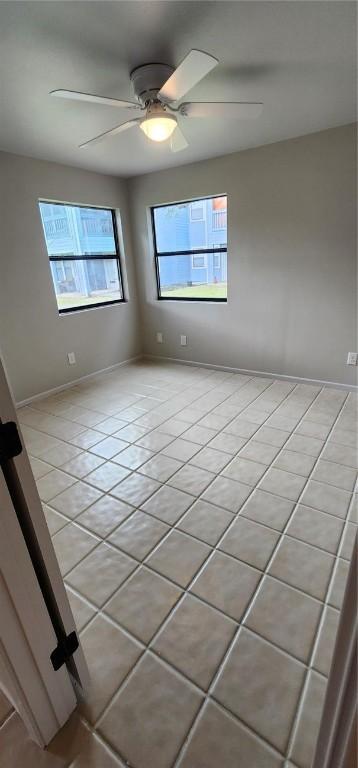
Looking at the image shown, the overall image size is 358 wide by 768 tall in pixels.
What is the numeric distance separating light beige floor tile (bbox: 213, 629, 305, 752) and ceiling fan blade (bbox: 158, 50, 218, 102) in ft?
7.37

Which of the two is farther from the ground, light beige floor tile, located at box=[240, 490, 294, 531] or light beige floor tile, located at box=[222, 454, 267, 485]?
light beige floor tile, located at box=[222, 454, 267, 485]

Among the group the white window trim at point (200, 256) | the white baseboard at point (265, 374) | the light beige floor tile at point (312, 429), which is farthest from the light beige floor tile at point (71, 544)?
the white window trim at point (200, 256)

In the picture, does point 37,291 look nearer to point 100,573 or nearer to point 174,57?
point 174,57

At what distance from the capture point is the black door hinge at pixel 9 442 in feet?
2.39

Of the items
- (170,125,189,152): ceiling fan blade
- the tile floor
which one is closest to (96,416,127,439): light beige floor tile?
the tile floor

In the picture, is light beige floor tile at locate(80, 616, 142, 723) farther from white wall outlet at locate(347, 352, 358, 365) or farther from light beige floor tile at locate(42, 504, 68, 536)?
white wall outlet at locate(347, 352, 358, 365)

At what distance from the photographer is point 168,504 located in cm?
A: 193

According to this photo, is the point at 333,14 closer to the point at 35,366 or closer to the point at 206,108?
the point at 206,108

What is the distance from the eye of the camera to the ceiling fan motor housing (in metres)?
1.70

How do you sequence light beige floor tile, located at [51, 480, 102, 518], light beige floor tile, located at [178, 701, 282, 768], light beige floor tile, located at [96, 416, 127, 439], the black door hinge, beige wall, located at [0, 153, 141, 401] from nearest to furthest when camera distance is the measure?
the black door hinge < light beige floor tile, located at [178, 701, 282, 768] < light beige floor tile, located at [51, 480, 102, 518] < light beige floor tile, located at [96, 416, 127, 439] < beige wall, located at [0, 153, 141, 401]

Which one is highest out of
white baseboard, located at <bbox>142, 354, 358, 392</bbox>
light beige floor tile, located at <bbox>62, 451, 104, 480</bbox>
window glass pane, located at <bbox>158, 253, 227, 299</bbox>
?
window glass pane, located at <bbox>158, 253, 227, 299</bbox>

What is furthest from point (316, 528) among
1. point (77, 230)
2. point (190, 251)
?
point (77, 230)

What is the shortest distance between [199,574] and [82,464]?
1.19 meters

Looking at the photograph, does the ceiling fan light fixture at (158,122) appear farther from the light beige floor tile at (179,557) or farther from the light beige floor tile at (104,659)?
the light beige floor tile at (104,659)
